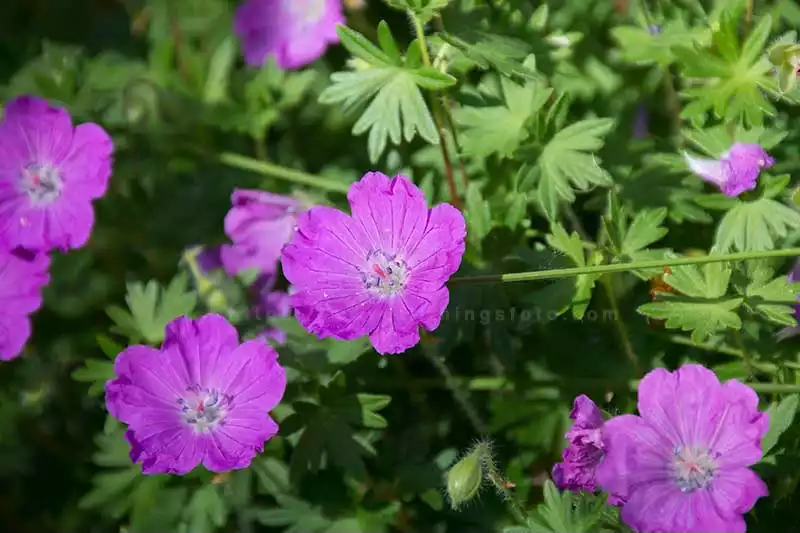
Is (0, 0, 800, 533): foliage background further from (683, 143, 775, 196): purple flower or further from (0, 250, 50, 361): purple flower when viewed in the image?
(0, 250, 50, 361): purple flower

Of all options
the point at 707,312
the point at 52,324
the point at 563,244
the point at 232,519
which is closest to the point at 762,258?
the point at 707,312

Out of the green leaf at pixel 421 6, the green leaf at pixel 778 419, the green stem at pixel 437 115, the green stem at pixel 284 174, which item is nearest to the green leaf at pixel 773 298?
the green leaf at pixel 778 419

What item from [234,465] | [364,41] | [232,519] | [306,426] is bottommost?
[232,519]

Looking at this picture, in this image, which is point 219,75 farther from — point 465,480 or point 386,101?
point 465,480

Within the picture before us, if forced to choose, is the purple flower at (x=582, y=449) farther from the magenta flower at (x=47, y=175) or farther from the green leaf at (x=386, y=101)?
the magenta flower at (x=47, y=175)

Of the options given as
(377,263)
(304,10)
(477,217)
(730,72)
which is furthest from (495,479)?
(304,10)

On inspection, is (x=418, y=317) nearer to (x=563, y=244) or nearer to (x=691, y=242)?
(x=563, y=244)
